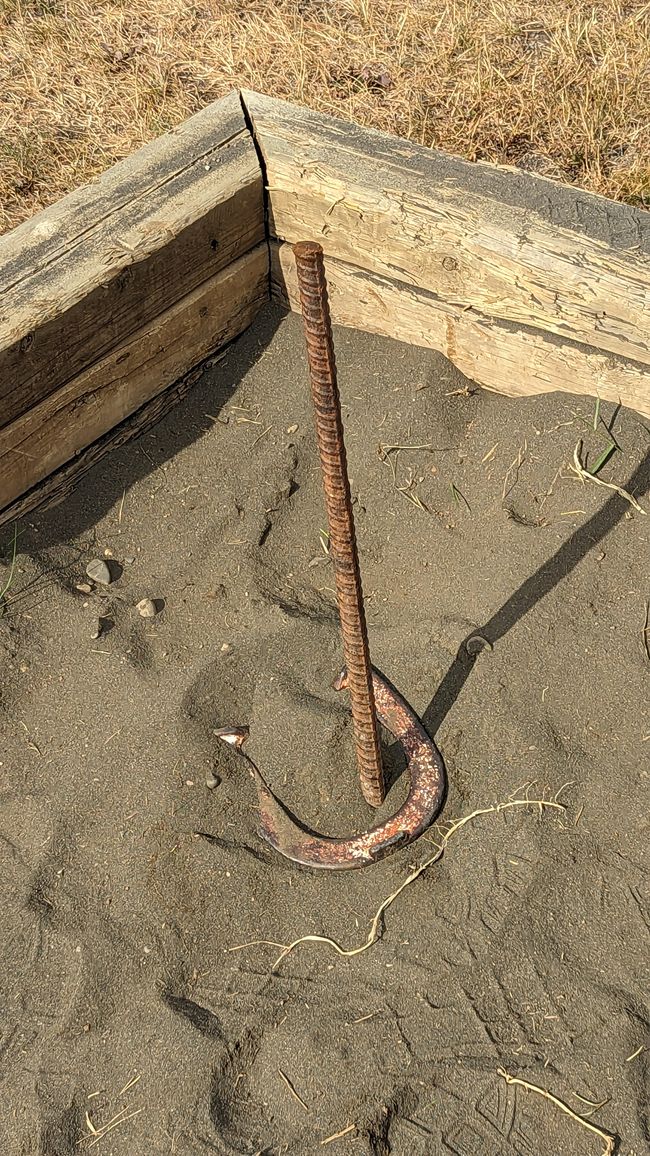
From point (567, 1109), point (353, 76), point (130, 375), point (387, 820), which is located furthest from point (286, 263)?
point (567, 1109)

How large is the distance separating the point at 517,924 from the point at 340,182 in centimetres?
164

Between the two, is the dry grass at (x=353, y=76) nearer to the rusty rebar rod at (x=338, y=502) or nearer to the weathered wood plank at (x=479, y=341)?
the weathered wood plank at (x=479, y=341)

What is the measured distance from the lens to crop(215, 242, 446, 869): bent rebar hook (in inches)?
61.4

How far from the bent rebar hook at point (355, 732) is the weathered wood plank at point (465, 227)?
815 mm

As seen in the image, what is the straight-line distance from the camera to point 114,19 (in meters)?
3.68

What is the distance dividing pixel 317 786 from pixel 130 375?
3.53ft

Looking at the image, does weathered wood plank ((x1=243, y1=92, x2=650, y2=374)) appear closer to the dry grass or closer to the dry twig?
the dry grass

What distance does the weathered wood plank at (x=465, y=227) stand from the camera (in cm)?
227

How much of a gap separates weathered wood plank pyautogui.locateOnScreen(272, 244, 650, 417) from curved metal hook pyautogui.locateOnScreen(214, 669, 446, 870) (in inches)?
32.7

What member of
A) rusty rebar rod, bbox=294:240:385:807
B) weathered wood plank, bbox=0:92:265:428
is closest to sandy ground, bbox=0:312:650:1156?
rusty rebar rod, bbox=294:240:385:807

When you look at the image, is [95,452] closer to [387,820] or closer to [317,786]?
[317,786]

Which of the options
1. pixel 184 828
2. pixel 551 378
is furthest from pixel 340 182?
pixel 184 828

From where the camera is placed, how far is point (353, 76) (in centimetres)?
336

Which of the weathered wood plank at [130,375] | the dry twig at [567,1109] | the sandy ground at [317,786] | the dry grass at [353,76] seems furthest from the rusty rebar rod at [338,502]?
the dry grass at [353,76]
